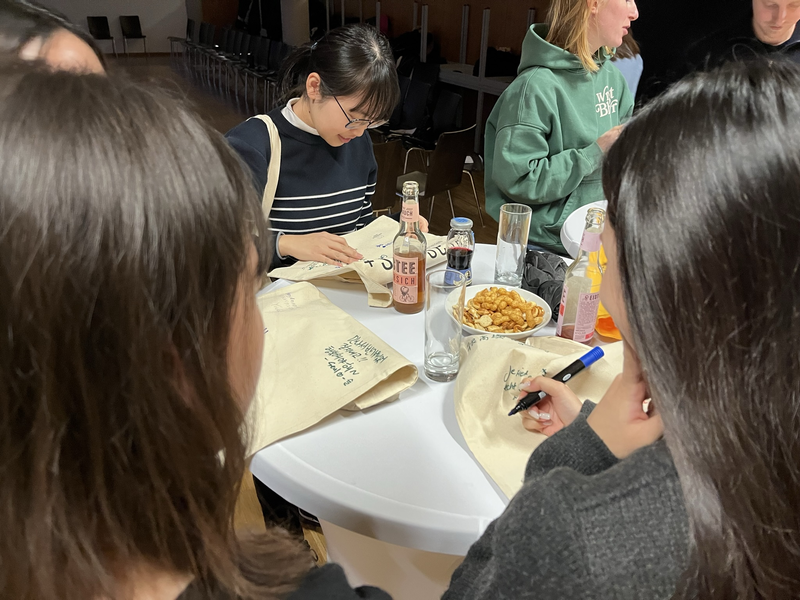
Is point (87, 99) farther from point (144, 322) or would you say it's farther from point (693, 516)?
point (693, 516)

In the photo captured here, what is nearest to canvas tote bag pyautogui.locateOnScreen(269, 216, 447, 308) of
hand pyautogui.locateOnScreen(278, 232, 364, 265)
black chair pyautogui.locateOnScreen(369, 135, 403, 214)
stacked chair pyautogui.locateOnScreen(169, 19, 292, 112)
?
hand pyautogui.locateOnScreen(278, 232, 364, 265)

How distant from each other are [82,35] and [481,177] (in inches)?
156

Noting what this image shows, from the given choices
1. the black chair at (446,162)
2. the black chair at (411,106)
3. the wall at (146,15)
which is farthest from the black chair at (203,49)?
the black chair at (446,162)

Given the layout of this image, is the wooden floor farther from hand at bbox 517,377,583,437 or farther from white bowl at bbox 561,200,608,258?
white bowl at bbox 561,200,608,258

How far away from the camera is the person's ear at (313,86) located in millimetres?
1518

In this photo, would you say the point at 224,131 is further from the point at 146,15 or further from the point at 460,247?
the point at 146,15

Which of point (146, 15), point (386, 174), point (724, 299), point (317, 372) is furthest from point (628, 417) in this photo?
point (146, 15)

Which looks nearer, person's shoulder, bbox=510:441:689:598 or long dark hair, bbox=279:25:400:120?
person's shoulder, bbox=510:441:689:598

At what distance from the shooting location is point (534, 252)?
1.26 meters

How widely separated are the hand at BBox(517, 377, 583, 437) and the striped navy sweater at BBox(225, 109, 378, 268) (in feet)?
3.00

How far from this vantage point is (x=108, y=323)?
0.37 m

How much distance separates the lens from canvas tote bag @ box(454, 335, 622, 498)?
2.53 ft

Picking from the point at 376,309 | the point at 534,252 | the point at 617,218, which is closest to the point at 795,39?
the point at 534,252

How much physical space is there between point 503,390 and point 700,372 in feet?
1.26
